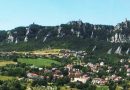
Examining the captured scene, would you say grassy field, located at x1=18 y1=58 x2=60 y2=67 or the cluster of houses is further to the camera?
grassy field, located at x1=18 y1=58 x2=60 y2=67

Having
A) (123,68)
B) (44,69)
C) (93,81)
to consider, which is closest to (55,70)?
(44,69)

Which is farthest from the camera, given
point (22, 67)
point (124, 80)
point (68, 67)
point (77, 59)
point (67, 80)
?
point (77, 59)

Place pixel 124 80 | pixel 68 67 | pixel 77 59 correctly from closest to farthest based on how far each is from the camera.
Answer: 1. pixel 124 80
2. pixel 68 67
3. pixel 77 59

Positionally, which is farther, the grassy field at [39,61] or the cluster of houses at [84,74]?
the grassy field at [39,61]

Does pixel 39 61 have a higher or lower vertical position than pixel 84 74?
higher

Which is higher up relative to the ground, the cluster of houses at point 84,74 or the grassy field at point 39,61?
the grassy field at point 39,61

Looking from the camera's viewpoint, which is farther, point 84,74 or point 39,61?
point 39,61

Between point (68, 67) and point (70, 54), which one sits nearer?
point (68, 67)

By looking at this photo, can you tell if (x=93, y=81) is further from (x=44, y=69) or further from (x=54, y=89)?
(x=54, y=89)

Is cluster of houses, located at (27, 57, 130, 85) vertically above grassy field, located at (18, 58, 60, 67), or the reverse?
grassy field, located at (18, 58, 60, 67)
